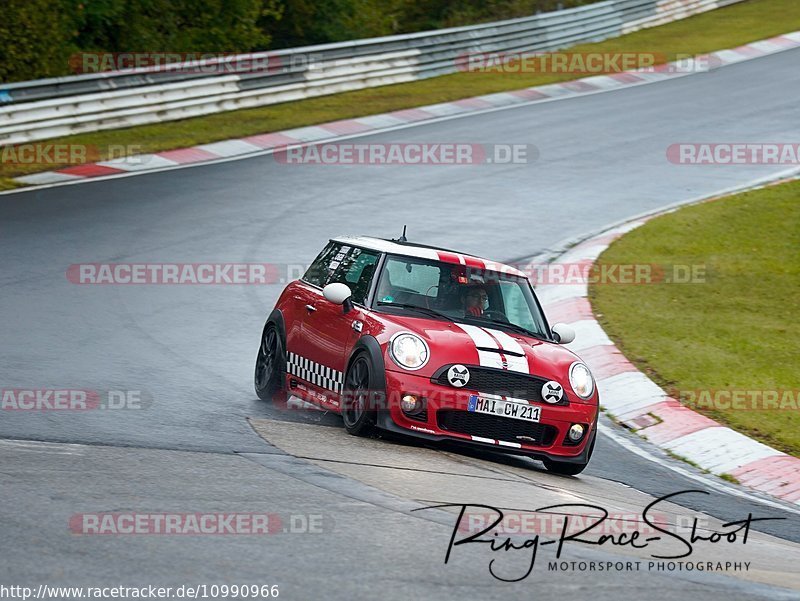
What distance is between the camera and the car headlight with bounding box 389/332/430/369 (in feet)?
28.4

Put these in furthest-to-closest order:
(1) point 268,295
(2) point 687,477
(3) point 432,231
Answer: (3) point 432,231 < (1) point 268,295 < (2) point 687,477

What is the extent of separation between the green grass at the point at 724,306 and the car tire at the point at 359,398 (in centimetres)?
350

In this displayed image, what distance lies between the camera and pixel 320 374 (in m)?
9.77

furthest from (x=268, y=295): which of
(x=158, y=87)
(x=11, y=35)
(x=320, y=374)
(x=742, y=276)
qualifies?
(x=11, y=35)

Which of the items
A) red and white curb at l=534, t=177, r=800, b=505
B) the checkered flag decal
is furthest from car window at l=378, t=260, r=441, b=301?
red and white curb at l=534, t=177, r=800, b=505

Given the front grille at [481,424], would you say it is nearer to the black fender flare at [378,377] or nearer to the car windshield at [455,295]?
the black fender flare at [378,377]

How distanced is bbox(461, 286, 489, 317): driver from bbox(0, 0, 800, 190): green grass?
1097cm

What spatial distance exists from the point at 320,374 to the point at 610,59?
24.2 m

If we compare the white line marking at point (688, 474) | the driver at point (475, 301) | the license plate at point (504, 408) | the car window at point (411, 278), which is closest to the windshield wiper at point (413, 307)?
the car window at point (411, 278)

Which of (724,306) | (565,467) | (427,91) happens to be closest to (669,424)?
(565,467)

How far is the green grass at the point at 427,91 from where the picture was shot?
74.1 feet

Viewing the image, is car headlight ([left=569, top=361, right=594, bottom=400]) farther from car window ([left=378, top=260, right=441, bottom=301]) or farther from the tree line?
the tree line

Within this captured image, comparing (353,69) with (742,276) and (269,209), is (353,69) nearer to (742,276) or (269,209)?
(269,209)

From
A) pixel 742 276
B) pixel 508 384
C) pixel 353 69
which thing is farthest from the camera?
pixel 353 69
